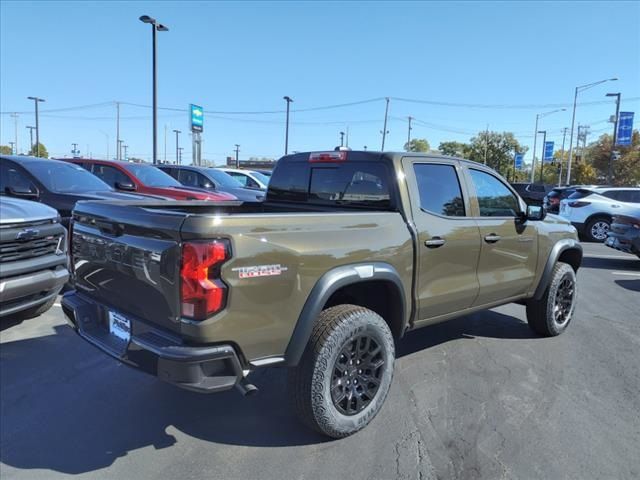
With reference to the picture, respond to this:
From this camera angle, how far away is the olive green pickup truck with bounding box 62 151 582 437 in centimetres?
246

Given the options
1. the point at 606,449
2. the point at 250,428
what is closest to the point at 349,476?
the point at 250,428

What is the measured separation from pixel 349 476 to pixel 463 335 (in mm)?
2872

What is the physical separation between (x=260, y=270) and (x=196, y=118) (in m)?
24.7

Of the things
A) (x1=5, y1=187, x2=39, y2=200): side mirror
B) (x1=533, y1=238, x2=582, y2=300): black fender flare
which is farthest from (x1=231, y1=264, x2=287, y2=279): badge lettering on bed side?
(x1=5, y1=187, x2=39, y2=200): side mirror

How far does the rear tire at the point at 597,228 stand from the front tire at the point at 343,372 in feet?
42.8

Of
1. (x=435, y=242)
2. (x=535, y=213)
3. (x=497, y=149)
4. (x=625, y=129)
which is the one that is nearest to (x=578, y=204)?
(x=535, y=213)

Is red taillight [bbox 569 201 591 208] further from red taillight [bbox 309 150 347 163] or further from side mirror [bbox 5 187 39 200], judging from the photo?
side mirror [bbox 5 187 39 200]

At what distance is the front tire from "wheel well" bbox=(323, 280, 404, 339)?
0.21m

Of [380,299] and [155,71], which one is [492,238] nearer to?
[380,299]

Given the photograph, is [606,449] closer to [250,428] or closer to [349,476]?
[349,476]

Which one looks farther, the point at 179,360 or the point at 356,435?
the point at 356,435

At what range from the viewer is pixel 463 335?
17.0ft

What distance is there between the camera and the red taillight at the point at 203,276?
2.40 m

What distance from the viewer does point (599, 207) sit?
45.2 ft
